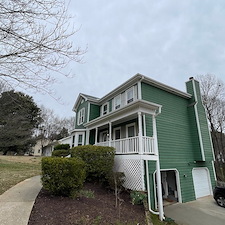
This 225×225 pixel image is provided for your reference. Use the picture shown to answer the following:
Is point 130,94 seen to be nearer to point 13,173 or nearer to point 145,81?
point 145,81

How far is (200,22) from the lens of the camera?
27.1 feet

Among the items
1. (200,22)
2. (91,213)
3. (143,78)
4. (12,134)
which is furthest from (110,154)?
(12,134)

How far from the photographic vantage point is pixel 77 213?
414 cm

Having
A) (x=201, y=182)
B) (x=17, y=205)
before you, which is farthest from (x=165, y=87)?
(x=17, y=205)

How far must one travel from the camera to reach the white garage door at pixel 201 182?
10.4 m

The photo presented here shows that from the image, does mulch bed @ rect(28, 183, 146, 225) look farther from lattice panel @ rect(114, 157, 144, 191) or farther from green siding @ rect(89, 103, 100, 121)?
green siding @ rect(89, 103, 100, 121)

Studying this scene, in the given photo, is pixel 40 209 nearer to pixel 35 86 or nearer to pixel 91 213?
pixel 91 213

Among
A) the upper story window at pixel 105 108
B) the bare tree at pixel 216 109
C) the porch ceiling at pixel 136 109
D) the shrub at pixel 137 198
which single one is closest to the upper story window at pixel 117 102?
the upper story window at pixel 105 108

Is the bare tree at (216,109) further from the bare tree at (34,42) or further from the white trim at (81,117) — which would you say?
the bare tree at (34,42)

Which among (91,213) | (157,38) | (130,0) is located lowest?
(91,213)

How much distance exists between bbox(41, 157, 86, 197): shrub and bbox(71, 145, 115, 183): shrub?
224 centimetres

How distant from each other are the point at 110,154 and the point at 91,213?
383 cm

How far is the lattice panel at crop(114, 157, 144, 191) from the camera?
7086 millimetres

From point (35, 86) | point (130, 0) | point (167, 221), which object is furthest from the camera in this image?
point (167, 221)
